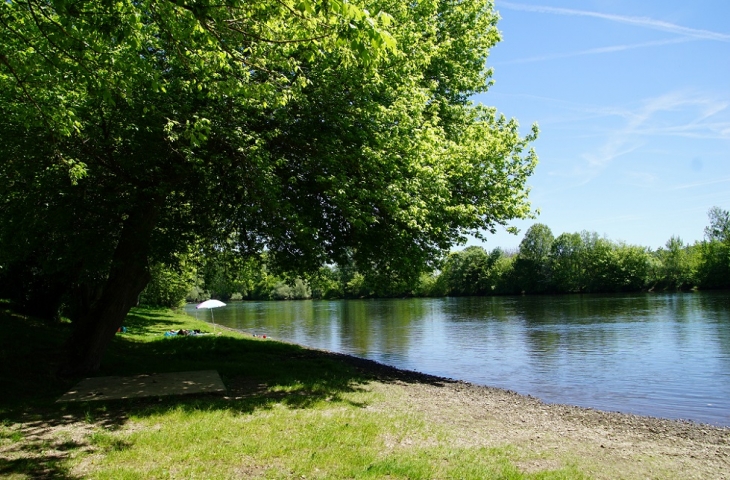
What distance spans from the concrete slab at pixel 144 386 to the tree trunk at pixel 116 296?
3.47 ft

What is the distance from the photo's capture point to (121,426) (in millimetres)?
8016

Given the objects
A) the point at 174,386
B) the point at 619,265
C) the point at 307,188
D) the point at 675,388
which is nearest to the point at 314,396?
the point at 174,386

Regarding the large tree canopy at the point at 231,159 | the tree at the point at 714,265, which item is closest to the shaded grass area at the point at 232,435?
the large tree canopy at the point at 231,159

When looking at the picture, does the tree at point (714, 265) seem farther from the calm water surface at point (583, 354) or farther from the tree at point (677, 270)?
the calm water surface at point (583, 354)

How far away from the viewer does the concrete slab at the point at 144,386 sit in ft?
32.7

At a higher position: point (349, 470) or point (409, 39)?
point (409, 39)

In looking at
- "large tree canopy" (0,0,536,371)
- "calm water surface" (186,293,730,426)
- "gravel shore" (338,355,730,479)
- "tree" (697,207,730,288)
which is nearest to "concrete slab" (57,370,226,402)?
"large tree canopy" (0,0,536,371)

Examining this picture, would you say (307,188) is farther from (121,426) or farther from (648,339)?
(648,339)

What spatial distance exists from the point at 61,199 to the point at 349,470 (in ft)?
29.9

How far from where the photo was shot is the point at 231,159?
11602mm

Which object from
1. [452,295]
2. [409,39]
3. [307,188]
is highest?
[409,39]

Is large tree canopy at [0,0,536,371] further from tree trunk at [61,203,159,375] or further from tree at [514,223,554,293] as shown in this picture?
tree at [514,223,554,293]

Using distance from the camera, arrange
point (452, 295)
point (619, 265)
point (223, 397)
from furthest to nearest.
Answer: point (452, 295)
point (619, 265)
point (223, 397)

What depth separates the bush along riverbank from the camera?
642cm
